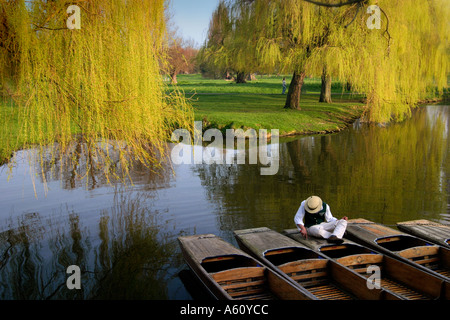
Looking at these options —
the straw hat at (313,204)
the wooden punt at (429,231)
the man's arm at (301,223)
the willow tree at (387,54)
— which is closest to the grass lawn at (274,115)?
the willow tree at (387,54)

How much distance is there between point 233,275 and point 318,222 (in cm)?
204

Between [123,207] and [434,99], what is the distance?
3336 centimetres

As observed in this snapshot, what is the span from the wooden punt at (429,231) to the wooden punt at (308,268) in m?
1.89

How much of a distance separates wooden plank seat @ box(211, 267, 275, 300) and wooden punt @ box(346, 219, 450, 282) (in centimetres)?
191

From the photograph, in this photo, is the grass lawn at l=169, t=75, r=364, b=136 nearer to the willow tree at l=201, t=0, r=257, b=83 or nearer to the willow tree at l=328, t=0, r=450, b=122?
the willow tree at l=201, t=0, r=257, b=83

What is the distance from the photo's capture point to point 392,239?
7.04m

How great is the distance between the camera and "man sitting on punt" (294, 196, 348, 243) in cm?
681

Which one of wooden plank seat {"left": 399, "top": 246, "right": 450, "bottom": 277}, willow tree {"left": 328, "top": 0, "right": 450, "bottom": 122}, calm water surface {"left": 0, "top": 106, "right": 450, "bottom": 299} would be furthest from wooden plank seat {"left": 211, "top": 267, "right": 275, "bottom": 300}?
willow tree {"left": 328, "top": 0, "right": 450, "bottom": 122}

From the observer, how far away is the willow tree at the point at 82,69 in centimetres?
672

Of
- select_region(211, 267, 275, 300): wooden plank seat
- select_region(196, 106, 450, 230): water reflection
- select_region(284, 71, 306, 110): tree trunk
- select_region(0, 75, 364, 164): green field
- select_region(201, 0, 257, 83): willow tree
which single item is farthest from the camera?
select_region(284, 71, 306, 110): tree trunk

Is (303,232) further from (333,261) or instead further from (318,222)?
(333,261)

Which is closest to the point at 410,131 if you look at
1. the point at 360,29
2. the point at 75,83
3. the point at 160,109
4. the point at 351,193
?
the point at 360,29

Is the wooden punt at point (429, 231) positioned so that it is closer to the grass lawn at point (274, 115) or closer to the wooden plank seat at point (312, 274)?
the wooden plank seat at point (312, 274)

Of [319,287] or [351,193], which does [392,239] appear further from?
[351,193]
